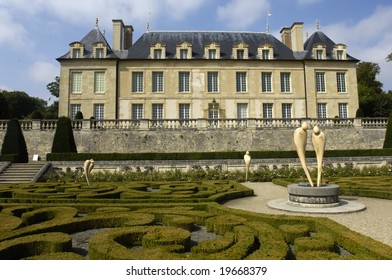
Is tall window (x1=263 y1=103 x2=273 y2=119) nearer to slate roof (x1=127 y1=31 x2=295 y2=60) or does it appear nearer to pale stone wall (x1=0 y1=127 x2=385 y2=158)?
slate roof (x1=127 y1=31 x2=295 y2=60)

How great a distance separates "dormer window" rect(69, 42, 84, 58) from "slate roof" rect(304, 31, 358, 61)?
19.5m

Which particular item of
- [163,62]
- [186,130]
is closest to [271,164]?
[186,130]

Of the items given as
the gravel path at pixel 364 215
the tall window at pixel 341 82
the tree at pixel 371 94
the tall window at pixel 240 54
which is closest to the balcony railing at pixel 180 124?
the tall window at pixel 341 82

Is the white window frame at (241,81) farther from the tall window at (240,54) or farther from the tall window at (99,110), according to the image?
the tall window at (99,110)

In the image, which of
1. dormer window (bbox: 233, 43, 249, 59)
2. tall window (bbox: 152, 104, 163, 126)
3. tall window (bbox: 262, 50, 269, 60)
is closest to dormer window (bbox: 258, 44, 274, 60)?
tall window (bbox: 262, 50, 269, 60)

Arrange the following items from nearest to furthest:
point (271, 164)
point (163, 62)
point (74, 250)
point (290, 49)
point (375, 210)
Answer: point (74, 250), point (375, 210), point (271, 164), point (163, 62), point (290, 49)

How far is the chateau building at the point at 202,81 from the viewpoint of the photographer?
24562mm

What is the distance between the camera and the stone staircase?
42.5 feet

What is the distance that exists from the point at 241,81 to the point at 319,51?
7567 mm

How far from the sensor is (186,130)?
19391 mm

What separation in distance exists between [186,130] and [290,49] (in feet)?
48.6

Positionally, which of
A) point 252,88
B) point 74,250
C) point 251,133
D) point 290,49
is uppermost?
point 290,49

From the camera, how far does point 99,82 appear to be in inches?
977

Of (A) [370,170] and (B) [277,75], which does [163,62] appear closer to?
(B) [277,75]
